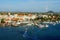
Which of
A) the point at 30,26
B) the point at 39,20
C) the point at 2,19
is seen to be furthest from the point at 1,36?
the point at 39,20

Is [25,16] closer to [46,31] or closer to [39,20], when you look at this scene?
[39,20]

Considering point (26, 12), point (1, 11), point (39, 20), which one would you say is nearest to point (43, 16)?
point (39, 20)

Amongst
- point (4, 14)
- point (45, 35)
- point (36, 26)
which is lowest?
point (45, 35)

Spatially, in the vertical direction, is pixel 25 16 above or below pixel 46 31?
above

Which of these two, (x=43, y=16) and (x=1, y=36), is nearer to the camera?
(x=1, y=36)

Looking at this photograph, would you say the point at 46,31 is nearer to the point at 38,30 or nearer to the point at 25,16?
the point at 38,30

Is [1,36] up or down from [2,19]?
down
